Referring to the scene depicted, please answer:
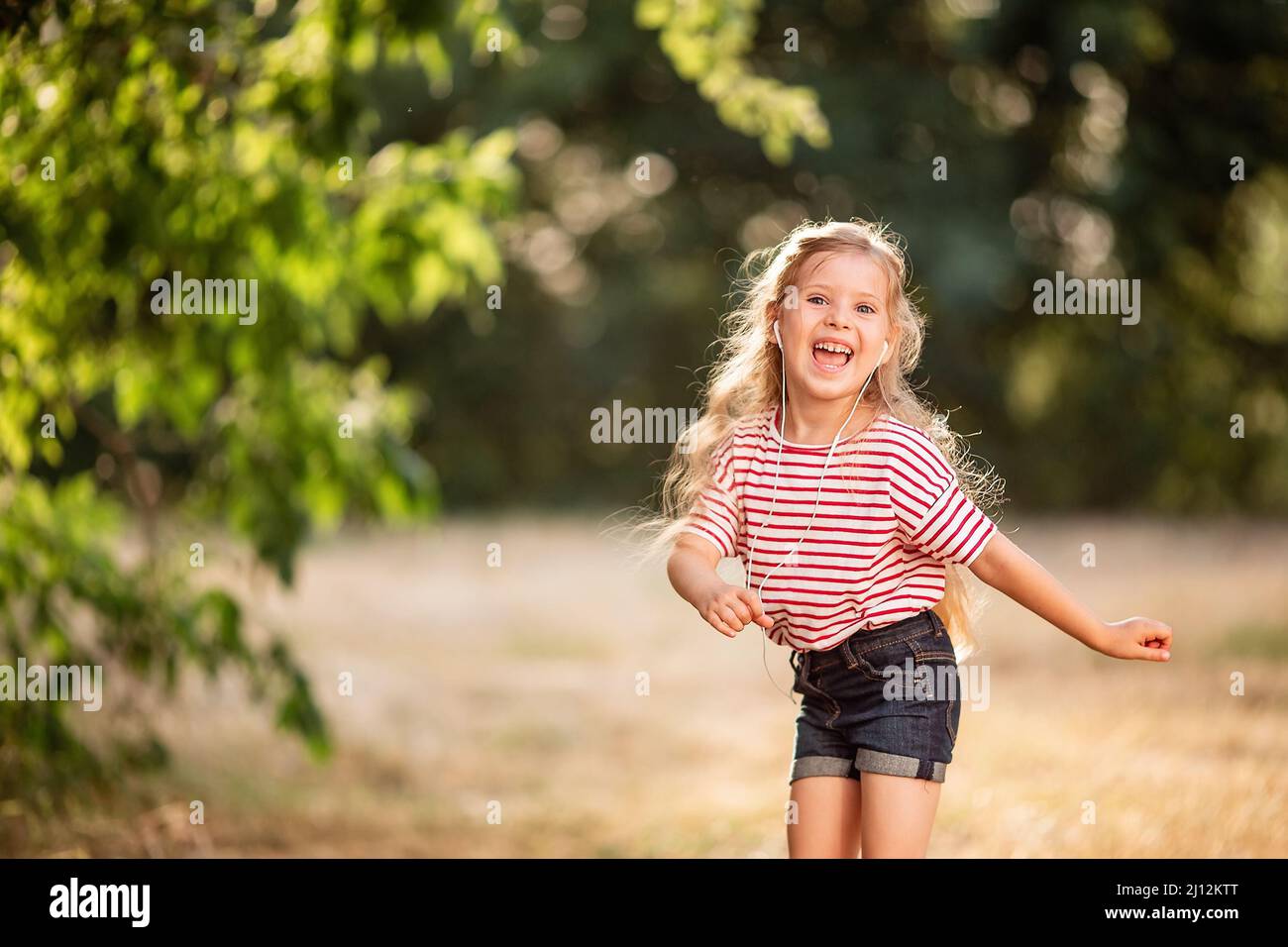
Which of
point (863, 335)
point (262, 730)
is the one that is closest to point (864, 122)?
point (262, 730)

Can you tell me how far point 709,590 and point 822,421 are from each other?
489 mm

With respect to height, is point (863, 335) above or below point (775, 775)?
above

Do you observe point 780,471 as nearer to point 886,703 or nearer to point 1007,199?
point 886,703

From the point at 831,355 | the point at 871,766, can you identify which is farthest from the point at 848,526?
the point at 871,766

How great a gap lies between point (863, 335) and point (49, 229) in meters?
2.56

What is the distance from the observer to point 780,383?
2984 millimetres

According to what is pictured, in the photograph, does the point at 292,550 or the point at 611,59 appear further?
the point at 611,59

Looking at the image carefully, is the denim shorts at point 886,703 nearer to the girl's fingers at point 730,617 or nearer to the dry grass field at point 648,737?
the dry grass field at point 648,737

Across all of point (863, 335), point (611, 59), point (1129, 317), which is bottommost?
point (863, 335)

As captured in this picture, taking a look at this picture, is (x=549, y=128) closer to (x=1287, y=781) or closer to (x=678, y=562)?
(x=1287, y=781)

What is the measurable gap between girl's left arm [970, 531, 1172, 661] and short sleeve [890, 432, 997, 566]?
0.13ft
